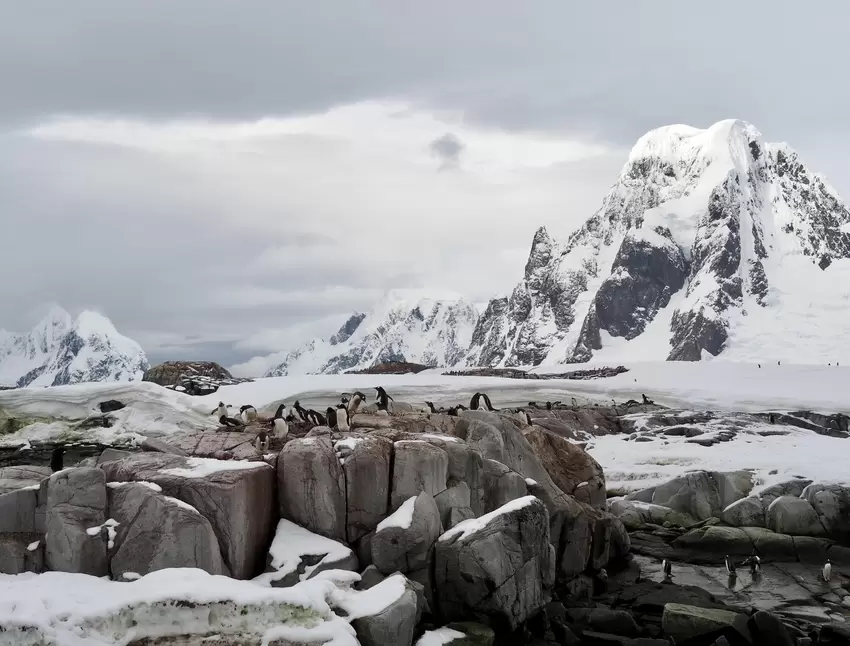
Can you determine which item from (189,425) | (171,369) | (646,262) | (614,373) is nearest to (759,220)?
(646,262)

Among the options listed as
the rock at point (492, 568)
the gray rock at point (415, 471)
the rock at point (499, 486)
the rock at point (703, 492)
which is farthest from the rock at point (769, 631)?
the rock at point (703, 492)

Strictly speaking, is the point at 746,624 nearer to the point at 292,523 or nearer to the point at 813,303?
the point at 292,523

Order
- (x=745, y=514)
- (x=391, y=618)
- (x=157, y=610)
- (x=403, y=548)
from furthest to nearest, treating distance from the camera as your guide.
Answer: (x=745, y=514) < (x=403, y=548) < (x=391, y=618) < (x=157, y=610)

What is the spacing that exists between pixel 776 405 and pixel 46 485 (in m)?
42.4

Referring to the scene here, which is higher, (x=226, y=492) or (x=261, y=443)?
(x=261, y=443)

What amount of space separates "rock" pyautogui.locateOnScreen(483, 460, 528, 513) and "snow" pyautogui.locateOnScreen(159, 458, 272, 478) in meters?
5.23

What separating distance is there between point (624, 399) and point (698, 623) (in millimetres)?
39381

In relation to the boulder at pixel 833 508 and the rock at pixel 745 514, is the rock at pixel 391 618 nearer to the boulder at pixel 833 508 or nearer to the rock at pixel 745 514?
the rock at pixel 745 514

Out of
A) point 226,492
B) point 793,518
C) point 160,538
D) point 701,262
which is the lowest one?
point 793,518

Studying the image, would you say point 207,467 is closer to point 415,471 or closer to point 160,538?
point 160,538

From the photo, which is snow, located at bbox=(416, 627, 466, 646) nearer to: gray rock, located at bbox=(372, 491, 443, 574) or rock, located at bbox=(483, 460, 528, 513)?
gray rock, located at bbox=(372, 491, 443, 574)

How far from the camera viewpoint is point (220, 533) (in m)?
12.6

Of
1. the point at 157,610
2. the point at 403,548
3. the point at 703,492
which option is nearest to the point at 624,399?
the point at 703,492

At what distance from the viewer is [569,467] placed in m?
21.5
